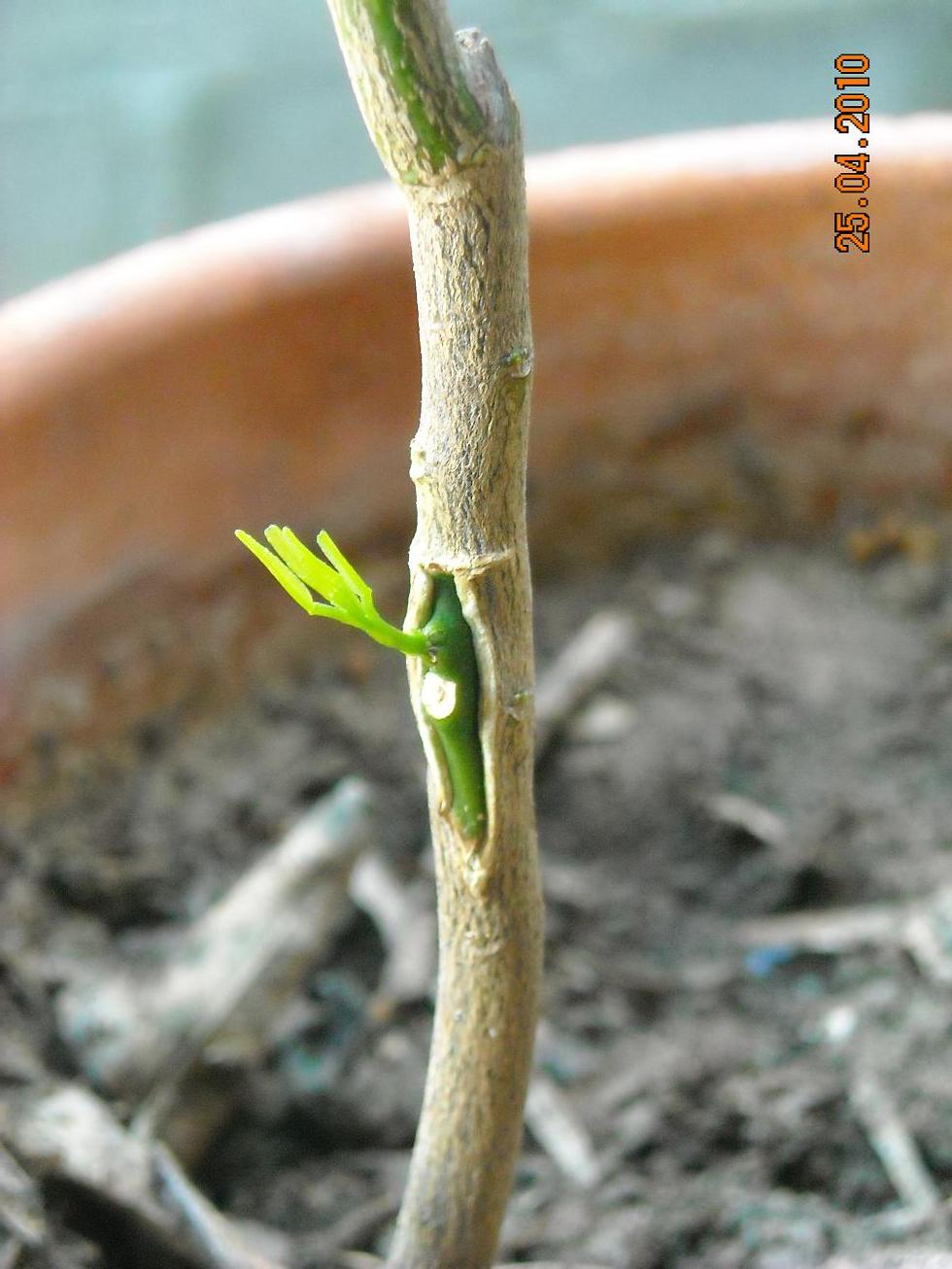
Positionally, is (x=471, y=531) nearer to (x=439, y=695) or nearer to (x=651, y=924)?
(x=439, y=695)

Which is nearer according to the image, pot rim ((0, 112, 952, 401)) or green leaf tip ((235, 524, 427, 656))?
Answer: green leaf tip ((235, 524, 427, 656))

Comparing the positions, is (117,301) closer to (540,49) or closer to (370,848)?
(370,848)

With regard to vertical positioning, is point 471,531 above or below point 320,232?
below

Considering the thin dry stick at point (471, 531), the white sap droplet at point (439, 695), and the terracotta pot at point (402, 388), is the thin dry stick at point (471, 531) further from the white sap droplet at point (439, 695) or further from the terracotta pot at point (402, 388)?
the terracotta pot at point (402, 388)
